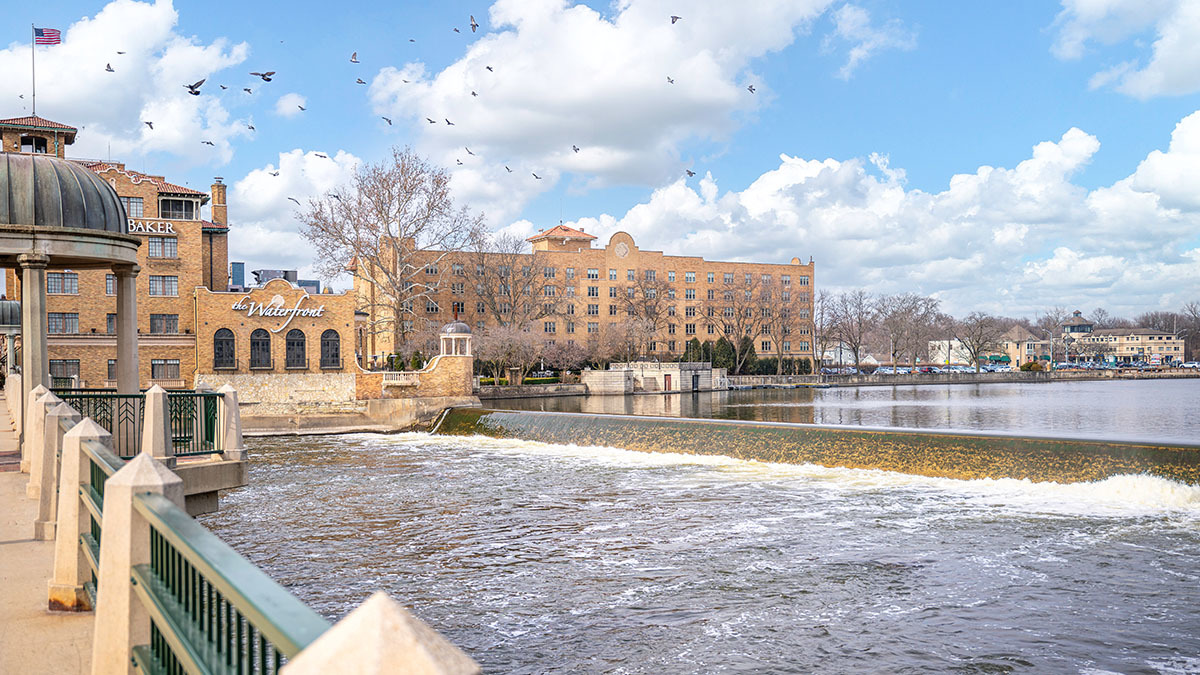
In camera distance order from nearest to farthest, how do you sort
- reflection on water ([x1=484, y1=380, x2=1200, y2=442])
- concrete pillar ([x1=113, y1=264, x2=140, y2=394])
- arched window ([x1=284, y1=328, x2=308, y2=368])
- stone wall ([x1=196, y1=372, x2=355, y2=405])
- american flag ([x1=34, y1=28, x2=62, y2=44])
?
concrete pillar ([x1=113, y1=264, x2=140, y2=394]), american flag ([x1=34, y1=28, x2=62, y2=44]), reflection on water ([x1=484, y1=380, x2=1200, y2=442]), stone wall ([x1=196, y1=372, x2=355, y2=405]), arched window ([x1=284, y1=328, x2=308, y2=368])

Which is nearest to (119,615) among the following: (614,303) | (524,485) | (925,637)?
(925,637)

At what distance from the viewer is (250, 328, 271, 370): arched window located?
154ft

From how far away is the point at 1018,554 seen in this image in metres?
12.6

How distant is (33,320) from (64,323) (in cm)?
3945

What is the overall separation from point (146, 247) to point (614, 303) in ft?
198

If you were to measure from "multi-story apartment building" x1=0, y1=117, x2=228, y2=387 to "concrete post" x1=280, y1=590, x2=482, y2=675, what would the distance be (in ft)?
168

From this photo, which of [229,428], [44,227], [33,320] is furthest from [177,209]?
[229,428]

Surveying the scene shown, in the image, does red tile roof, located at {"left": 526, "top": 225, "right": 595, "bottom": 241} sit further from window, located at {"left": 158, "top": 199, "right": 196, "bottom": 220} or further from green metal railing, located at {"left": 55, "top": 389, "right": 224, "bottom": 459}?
green metal railing, located at {"left": 55, "top": 389, "right": 224, "bottom": 459}

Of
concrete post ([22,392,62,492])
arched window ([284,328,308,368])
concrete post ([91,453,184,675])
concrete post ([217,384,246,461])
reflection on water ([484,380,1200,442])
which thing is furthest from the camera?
arched window ([284,328,308,368])

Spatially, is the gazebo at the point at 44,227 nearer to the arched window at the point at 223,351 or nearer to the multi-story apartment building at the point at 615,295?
the arched window at the point at 223,351

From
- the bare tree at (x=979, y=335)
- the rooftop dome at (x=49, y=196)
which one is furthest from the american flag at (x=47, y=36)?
the bare tree at (x=979, y=335)

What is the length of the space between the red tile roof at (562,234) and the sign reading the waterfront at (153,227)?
59608 millimetres

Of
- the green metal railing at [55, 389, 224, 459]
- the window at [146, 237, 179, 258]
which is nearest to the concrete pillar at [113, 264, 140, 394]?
the green metal railing at [55, 389, 224, 459]

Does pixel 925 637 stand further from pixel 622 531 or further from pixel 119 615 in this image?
pixel 119 615
